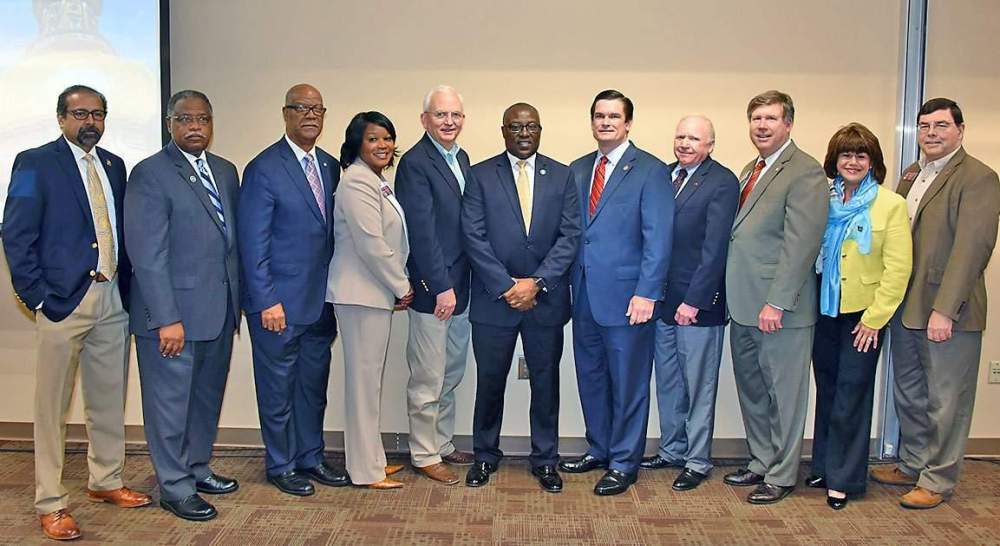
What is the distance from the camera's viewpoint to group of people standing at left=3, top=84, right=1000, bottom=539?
3373 millimetres

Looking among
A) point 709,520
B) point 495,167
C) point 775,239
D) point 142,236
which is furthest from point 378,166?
point 709,520

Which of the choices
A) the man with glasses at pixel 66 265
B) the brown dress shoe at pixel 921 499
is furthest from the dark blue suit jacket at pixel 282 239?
the brown dress shoe at pixel 921 499

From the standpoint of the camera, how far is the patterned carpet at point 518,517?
334cm

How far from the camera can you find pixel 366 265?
11.9 ft

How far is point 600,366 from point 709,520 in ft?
2.78

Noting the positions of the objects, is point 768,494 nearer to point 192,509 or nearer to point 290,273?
point 290,273

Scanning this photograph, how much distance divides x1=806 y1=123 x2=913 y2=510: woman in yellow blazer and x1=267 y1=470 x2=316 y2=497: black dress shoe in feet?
7.72

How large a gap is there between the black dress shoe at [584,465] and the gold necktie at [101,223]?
2.26 m

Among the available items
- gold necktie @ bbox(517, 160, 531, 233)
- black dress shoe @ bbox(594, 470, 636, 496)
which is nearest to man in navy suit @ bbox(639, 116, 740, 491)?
black dress shoe @ bbox(594, 470, 636, 496)

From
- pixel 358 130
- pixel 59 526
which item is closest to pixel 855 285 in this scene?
pixel 358 130

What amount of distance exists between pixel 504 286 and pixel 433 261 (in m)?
0.34

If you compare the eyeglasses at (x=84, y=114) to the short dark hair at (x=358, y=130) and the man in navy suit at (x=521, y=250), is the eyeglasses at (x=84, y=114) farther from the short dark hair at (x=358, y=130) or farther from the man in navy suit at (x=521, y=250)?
the man in navy suit at (x=521, y=250)

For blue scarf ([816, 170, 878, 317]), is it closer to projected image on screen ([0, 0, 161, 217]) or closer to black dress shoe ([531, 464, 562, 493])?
black dress shoe ([531, 464, 562, 493])

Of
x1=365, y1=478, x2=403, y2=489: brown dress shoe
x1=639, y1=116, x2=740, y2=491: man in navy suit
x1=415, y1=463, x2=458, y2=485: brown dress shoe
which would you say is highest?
x1=639, y1=116, x2=740, y2=491: man in navy suit
